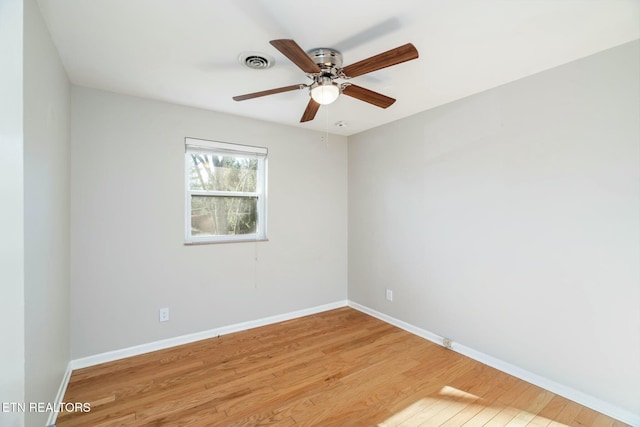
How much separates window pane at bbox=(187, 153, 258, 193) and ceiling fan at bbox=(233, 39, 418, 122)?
1.21m

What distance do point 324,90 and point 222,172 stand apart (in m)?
1.72

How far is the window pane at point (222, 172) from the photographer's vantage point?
3.07m

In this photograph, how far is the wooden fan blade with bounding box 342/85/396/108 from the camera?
203cm

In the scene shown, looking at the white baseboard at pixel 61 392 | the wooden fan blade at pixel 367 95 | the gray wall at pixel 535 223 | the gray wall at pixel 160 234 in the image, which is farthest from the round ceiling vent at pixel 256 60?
the white baseboard at pixel 61 392

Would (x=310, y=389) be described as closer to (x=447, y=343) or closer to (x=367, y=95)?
(x=447, y=343)

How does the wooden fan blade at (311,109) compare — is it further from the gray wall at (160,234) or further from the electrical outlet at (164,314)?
the electrical outlet at (164,314)

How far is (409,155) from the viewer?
327cm

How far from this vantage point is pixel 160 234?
283 cm

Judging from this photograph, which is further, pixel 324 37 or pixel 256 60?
pixel 256 60

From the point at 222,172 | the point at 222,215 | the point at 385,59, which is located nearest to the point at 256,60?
the point at 385,59

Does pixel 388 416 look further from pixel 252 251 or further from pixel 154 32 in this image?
pixel 154 32

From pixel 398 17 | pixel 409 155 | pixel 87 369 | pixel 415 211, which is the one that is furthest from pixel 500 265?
pixel 87 369

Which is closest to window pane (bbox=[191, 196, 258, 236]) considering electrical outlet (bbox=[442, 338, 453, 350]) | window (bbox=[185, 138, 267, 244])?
window (bbox=[185, 138, 267, 244])

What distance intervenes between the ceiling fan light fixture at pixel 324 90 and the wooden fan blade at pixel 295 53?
22cm
